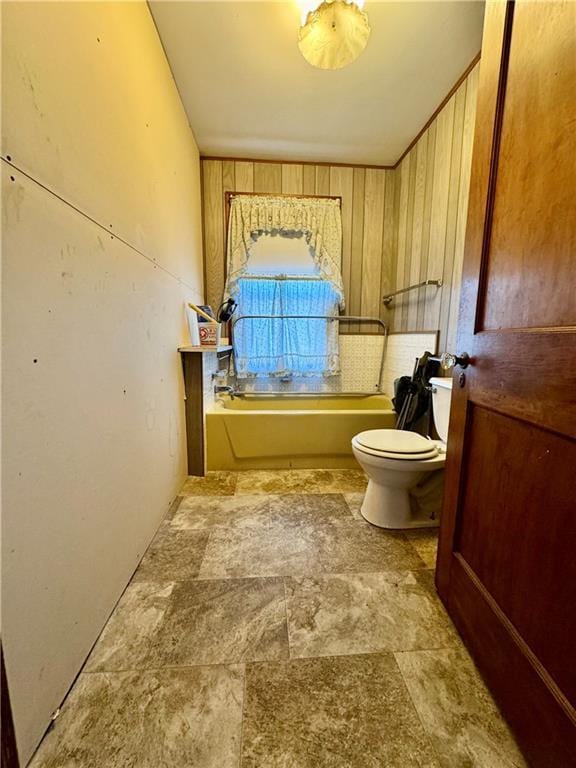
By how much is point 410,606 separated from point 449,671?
0.23 metres

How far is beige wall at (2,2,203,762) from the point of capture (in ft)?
2.28

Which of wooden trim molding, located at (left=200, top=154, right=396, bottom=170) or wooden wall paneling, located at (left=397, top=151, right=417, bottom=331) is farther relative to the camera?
wooden trim molding, located at (left=200, top=154, right=396, bottom=170)

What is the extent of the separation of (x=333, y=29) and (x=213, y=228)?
1.73 meters

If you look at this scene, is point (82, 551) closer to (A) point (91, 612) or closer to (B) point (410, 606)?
(A) point (91, 612)

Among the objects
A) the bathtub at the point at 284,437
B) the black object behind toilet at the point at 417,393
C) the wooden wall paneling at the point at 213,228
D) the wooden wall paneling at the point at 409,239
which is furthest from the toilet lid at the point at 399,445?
the wooden wall paneling at the point at 213,228

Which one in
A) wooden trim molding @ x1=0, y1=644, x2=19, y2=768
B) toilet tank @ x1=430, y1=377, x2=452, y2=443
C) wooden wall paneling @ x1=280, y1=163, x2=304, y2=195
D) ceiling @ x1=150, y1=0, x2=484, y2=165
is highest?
ceiling @ x1=150, y1=0, x2=484, y2=165

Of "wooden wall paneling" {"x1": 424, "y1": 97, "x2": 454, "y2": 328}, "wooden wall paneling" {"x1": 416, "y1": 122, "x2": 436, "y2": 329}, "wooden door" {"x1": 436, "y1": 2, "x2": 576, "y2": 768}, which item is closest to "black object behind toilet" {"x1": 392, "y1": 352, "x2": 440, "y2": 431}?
"wooden wall paneling" {"x1": 424, "y1": 97, "x2": 454, "y2": 328}

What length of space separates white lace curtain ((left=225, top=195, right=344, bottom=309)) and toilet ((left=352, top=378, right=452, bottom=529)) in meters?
1.59

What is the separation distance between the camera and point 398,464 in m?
1.53

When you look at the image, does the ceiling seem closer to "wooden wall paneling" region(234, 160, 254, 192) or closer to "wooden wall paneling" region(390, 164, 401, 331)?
"wooden wall paneling" region(234, 160, 254, 192)

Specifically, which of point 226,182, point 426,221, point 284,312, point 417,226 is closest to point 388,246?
point 417,226

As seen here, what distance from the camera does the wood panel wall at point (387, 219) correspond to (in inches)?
82.7

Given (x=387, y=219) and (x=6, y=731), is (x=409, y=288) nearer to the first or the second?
(x=387, y=219)

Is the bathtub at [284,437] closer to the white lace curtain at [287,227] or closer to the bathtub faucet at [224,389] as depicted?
the bathtub faucet at [224,389]
